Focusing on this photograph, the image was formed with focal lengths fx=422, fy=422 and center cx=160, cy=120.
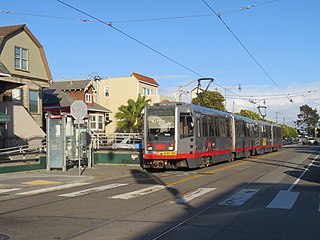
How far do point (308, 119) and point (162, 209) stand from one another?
6246 inches

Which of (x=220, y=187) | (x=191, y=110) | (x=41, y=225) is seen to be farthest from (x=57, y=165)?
(x=41, y=225)

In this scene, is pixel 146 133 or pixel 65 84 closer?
pixel 146 133

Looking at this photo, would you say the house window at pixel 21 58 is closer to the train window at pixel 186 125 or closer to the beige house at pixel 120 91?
the train window at pixel 186 125

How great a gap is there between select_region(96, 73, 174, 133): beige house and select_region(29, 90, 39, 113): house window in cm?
2202

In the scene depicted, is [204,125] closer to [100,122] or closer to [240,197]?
[240,197]

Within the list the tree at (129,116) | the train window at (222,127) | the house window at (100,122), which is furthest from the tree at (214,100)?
the train window at (222,127)

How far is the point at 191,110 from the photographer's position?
20875 millimetres

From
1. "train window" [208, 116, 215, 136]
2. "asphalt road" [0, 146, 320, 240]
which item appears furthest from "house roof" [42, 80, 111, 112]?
"asphalt road" [0, 146, 320, 240]

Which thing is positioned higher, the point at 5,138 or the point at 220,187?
the point at 5,138

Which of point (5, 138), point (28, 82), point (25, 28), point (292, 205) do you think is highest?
point (25, 28)

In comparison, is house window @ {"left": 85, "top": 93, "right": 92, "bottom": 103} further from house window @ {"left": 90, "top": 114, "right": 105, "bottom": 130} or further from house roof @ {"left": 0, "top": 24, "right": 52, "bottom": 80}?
house roof @ {"left": 0, "top": 24, "right": 52, "bottom": 80}

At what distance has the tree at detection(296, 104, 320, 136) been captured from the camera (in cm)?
15738

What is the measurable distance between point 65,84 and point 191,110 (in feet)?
104

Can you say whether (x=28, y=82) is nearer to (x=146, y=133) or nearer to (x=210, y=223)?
(x=146, y=133)
